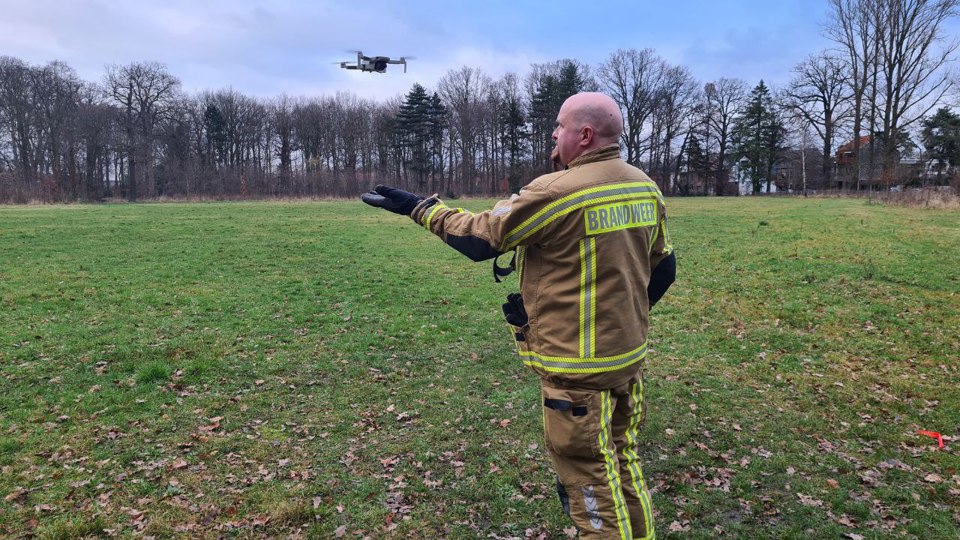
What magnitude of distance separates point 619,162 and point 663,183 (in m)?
76.1

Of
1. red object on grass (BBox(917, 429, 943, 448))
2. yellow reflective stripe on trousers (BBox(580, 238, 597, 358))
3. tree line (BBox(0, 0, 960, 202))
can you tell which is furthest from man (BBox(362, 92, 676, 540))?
→ tree line (BBox(0, 0, 960, 202))

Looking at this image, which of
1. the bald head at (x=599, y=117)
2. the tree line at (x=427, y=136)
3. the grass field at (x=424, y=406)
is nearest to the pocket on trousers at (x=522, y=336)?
the bald head at (x=599, y=117)

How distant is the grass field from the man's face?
8.59 ft

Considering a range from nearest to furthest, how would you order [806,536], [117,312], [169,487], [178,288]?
[806,536], [169,487], [117,312], [178,288]

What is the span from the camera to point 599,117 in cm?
284

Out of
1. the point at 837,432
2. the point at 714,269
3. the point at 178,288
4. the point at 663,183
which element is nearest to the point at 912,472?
the point at 837,432

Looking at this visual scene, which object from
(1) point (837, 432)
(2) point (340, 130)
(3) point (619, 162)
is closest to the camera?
(3) point (619, 162)

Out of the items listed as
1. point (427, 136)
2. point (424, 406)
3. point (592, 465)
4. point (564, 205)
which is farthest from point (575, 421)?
point (427, 136)

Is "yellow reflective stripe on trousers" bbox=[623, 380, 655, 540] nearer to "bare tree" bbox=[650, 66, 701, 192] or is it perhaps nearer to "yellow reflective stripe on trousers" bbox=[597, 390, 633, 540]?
"yellow reflective stripe on trousers" bbox=[597, 390, 633, 540]

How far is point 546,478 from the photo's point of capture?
472 centimetres

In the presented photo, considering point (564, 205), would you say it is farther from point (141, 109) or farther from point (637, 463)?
point (141, 109)

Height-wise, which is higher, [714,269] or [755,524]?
[714,269]

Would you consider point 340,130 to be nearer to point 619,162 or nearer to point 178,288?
point 178,288

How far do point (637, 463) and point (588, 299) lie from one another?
1017 mm
